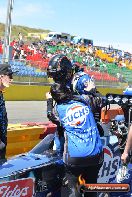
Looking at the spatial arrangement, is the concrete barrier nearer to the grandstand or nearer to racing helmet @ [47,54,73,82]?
the grandstand

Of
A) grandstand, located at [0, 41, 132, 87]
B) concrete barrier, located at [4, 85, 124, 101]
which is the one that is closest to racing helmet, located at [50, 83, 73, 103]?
grandstand, located at [0, 41, 132, 87]

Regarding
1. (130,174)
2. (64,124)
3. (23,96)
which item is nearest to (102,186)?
(64,124)

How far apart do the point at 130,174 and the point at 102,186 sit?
1189mm

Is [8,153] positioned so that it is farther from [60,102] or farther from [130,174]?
[60,102]

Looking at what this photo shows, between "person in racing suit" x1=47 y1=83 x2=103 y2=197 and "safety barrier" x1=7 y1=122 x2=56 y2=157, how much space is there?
3.51m

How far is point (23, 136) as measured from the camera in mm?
7406

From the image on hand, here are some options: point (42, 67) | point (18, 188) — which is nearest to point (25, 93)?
point (42, 67)

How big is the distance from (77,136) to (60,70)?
1.96 feet

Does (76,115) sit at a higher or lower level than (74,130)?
higher

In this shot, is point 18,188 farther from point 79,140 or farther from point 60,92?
point 60,92

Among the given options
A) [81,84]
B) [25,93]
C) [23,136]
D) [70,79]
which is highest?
[70,79]

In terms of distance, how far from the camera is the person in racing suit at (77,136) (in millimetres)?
3703

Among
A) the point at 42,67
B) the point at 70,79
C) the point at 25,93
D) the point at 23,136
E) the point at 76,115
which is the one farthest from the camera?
the point at 25,93

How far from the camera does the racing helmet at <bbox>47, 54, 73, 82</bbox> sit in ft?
12.3
